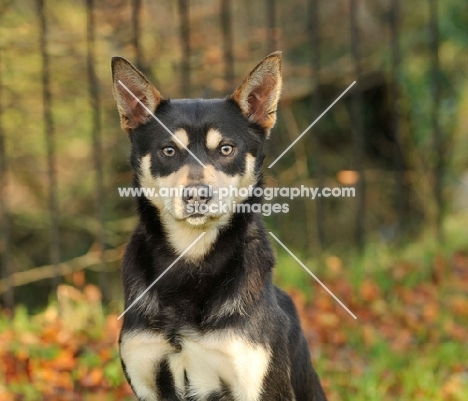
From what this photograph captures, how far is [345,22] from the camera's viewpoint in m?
9.10

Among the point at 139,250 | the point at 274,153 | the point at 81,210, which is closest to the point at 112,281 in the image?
the point at 81,210

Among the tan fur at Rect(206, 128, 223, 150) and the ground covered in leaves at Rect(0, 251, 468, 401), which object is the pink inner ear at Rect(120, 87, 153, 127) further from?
the ground covered in leaves at Rect(0, 251, 468, 401)

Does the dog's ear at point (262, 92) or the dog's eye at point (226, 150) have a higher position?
the dog's ear at point (262, 92)

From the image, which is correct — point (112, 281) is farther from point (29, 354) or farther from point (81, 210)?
point (29, 354)

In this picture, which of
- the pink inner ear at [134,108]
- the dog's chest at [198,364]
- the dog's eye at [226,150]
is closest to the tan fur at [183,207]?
the dog's eye at [226,150]

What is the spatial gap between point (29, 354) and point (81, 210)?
3.40 meters

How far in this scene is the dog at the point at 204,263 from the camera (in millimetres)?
3434

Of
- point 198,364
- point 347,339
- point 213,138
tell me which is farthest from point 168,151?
point 347,339

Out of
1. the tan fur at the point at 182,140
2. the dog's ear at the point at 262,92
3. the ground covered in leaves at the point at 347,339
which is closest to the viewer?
the tan fur at the point at 182,140

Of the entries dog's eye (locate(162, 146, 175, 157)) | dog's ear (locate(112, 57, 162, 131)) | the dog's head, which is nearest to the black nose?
the dog's head

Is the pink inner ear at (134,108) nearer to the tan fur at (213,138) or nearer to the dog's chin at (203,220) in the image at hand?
the tan fur at (213,138)

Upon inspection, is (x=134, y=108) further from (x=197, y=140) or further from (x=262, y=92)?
(x=262, y=92)

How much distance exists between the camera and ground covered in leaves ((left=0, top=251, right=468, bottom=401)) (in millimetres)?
5031

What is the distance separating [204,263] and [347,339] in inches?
100
